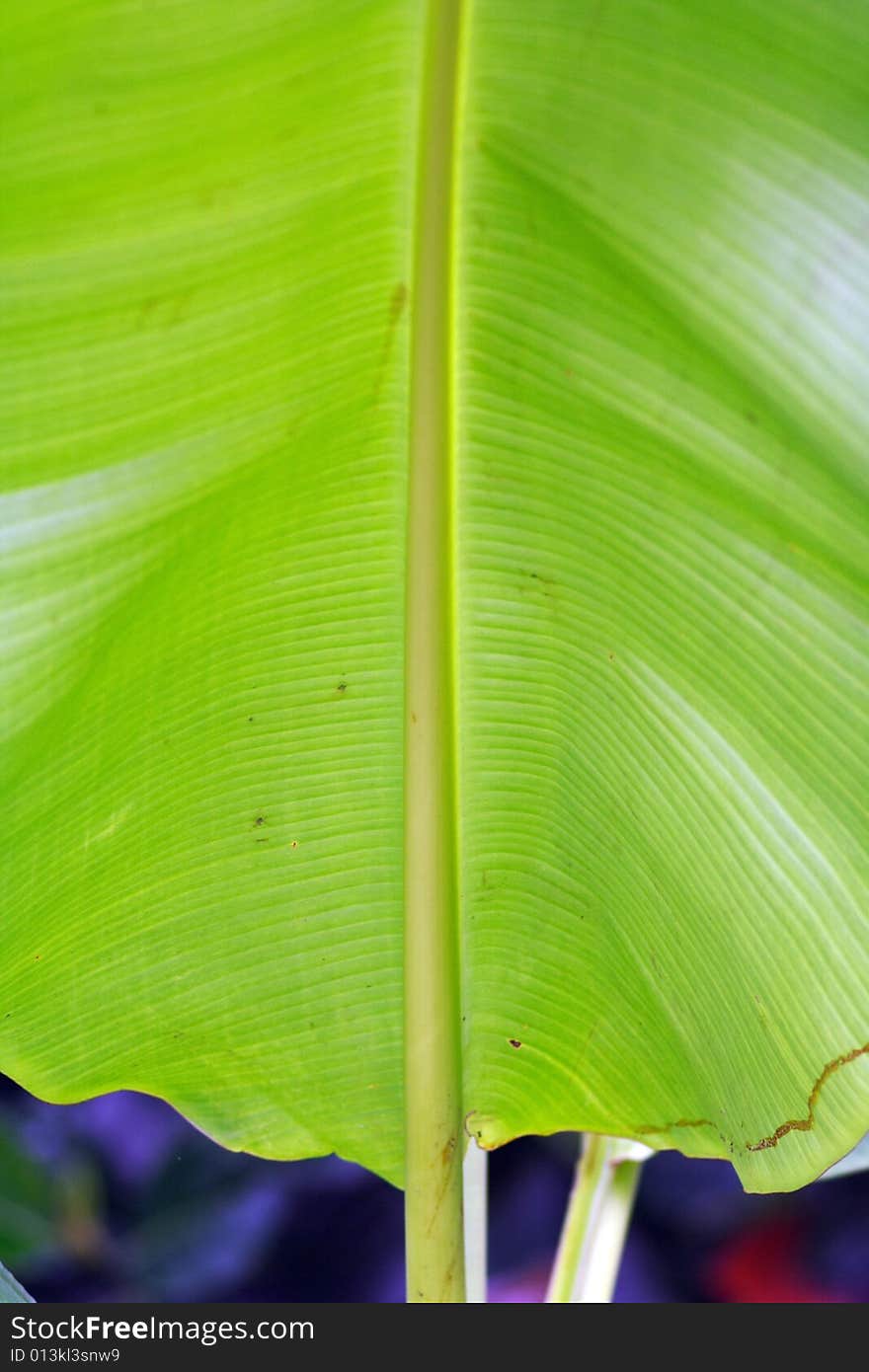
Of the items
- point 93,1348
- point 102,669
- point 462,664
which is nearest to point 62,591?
point 102,669

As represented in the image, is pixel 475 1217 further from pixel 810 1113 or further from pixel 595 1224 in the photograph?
pixel 810 1113

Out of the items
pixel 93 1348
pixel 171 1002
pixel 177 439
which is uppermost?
pixel 177 439

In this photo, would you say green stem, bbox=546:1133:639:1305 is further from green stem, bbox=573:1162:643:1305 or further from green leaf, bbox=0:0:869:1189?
green leaf, bbox=0:0:869:1189

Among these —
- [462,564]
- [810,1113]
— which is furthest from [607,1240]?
[462,564]

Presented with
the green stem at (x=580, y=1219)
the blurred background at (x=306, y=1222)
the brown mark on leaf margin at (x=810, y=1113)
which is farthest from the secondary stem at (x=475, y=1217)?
the blurred background at (x=306, y=1222)

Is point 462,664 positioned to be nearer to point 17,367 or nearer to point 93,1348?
point 17,367

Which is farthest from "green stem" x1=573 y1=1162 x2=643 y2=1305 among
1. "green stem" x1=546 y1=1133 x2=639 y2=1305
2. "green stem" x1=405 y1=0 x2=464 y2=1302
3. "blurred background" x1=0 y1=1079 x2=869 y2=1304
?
"blurred background" x1=0 y1=1079 x2=869 y2=1304

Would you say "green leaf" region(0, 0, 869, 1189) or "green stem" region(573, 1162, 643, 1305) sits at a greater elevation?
"green leaf" region(0, 0, 869, 1189)
